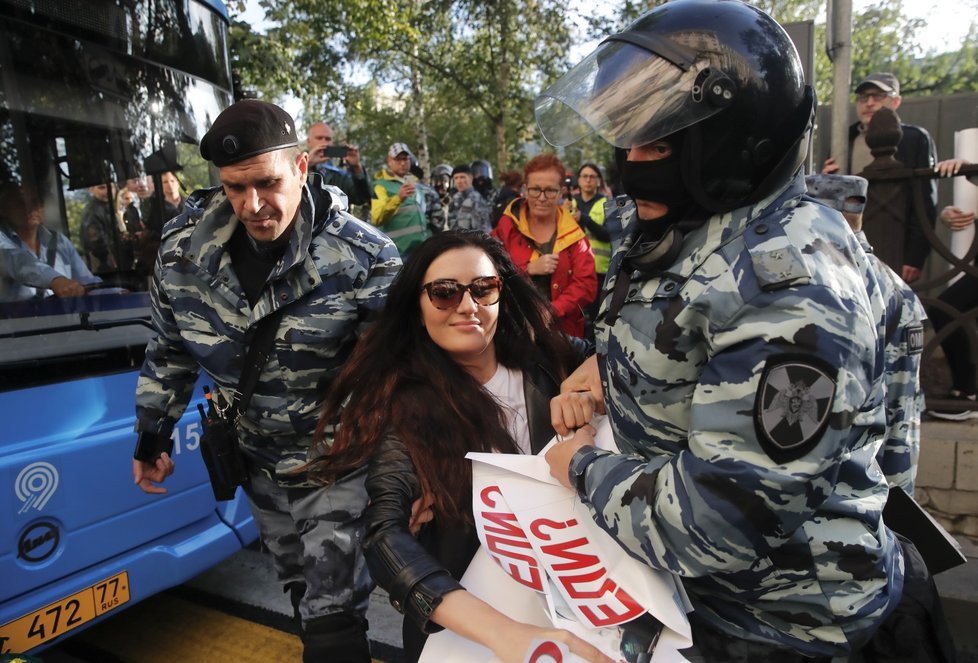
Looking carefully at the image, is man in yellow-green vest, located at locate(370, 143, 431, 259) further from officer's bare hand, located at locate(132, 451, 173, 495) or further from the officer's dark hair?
the officer's dark hair

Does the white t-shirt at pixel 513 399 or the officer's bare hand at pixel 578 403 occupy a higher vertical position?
the officer's bare hand at pixel 578 403

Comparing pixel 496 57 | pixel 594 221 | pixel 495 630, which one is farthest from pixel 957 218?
pixel 496 57

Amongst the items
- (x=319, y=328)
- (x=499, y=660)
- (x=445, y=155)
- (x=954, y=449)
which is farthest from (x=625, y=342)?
(x=445, y=155)

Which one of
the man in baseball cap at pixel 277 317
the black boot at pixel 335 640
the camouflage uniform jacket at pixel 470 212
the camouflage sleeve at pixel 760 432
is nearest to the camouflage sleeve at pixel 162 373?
the man in baseball cap at pixel 277 317

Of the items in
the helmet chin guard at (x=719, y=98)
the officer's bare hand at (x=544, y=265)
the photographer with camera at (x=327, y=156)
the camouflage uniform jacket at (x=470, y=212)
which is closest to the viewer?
the helmet chin guard at (x=719, y=98)

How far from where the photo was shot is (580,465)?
1069 millimetres

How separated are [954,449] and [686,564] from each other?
275 centimetres

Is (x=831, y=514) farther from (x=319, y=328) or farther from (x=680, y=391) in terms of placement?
(x=319, y=328)

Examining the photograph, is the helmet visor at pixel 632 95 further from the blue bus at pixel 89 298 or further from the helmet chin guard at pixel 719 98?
the blue bus at pixel 89 298

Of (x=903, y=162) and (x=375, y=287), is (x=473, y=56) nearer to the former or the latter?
(x=903, y=162)

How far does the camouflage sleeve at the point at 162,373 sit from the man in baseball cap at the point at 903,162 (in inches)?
124

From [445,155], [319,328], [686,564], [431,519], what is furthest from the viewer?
[445,155]

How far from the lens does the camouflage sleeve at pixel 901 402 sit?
1.86 metres

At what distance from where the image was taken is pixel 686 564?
0.90m
